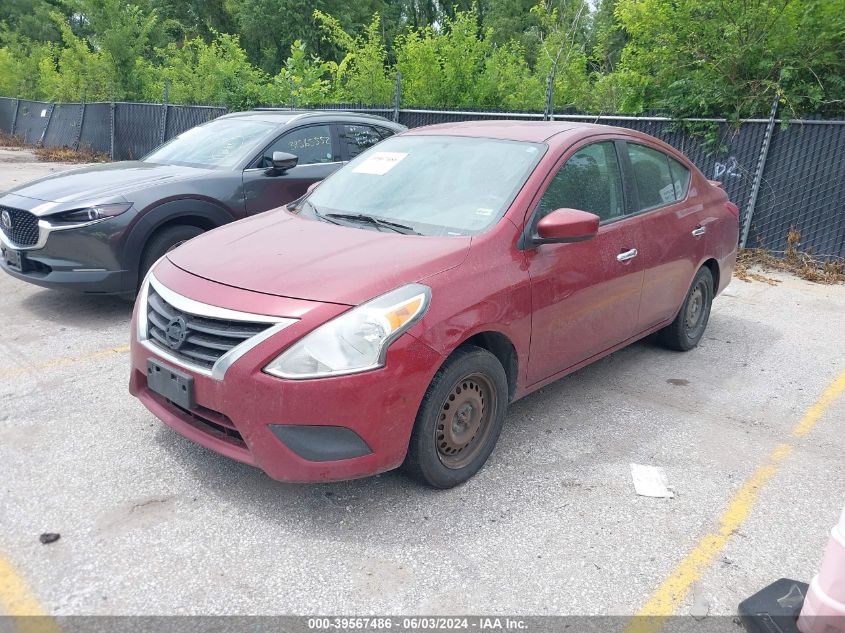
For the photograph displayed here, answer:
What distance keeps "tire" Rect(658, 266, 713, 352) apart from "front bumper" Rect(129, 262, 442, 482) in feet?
9.55

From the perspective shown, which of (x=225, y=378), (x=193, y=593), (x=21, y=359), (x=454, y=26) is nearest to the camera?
(x=193, y=593)

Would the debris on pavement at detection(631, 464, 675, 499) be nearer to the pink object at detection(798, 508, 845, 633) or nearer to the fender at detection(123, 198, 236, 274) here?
the pink object at detection(798, 508, 845, 633)

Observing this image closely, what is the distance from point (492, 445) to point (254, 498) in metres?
1.19

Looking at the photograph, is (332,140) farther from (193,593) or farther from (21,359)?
(193,593)

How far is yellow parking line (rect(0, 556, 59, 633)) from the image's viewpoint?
228 centimetres

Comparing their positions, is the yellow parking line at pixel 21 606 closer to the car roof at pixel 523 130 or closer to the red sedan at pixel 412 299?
the red sedan at pixel 412 299

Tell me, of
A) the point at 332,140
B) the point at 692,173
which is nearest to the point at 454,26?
the point at 332,140

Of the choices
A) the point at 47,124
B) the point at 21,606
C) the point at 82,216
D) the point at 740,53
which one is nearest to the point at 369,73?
the point at 740,53

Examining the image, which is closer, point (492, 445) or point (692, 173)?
point (492, 445)

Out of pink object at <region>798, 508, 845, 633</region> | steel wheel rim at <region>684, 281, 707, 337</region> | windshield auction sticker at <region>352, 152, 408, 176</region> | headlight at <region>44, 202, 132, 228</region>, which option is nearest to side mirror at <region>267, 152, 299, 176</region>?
headlight at <region>44, 202, 132, 228</region>

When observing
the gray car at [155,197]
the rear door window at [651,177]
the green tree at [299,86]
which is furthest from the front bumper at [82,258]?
the green tree at [299,86]

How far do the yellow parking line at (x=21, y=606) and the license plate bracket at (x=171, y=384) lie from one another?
870 millimetres

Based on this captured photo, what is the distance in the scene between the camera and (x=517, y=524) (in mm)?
2980

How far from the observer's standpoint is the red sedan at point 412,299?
8.95 feet
